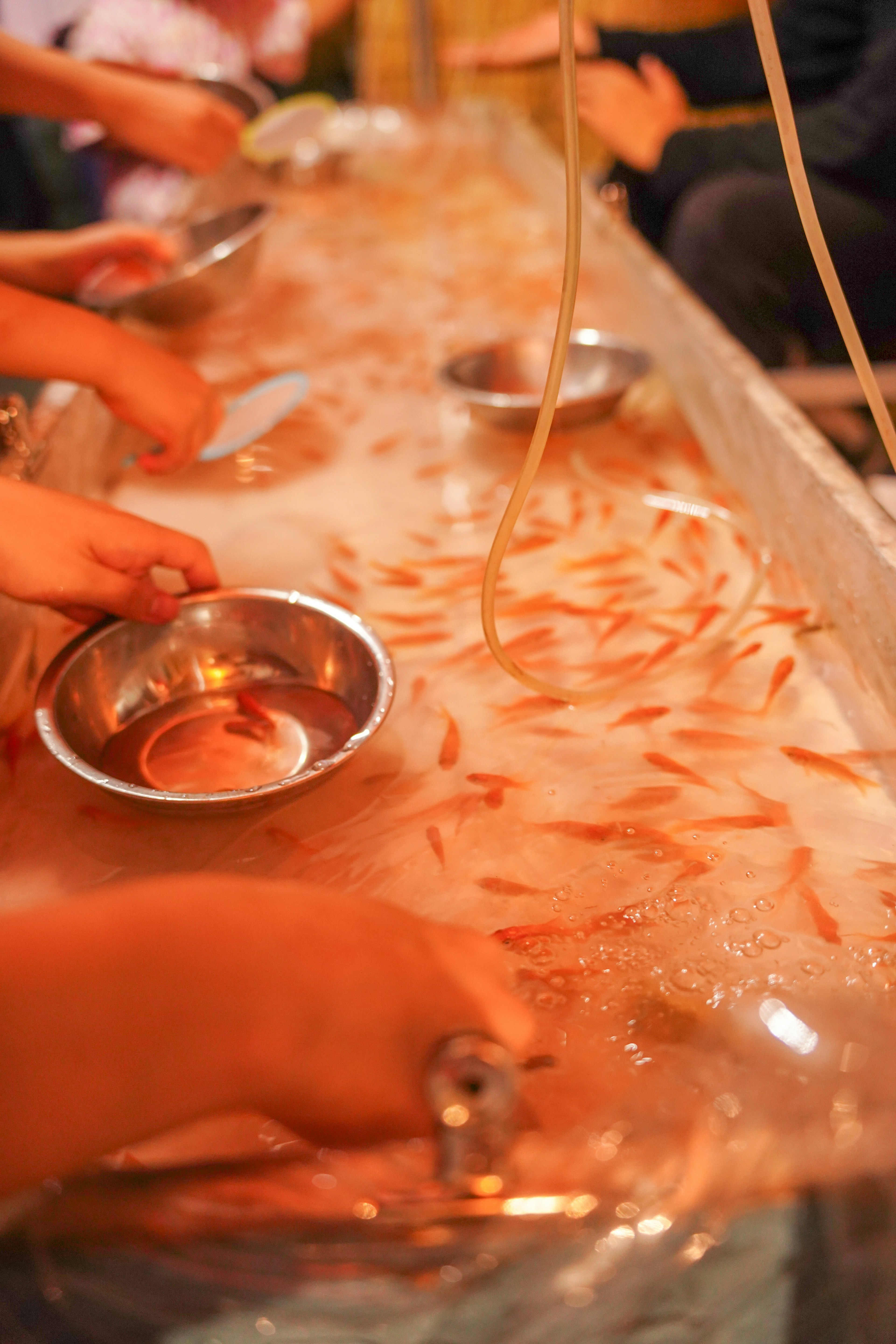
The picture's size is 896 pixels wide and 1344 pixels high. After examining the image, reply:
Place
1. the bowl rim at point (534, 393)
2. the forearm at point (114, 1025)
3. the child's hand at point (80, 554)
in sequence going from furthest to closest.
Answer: the bowl rim at point (534, 393) < the child's hand at point (80, 554) < the forearm at point (114, 1025)

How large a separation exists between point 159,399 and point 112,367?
0.07 meters

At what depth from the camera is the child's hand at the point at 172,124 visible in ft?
6.34

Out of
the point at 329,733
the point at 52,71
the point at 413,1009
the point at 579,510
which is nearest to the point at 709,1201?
the point at 413,1009

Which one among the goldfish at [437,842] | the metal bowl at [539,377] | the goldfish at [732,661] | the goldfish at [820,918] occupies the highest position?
the metal bowl at [539,377]

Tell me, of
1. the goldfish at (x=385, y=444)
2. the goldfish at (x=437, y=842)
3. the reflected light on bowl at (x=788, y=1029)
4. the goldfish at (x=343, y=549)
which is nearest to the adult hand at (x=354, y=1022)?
the reflected light on bowl at (x=788, y=1029)

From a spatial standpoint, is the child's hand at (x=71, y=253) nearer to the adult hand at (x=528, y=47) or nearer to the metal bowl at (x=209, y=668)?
the metal bowl at (x=209, y=668)

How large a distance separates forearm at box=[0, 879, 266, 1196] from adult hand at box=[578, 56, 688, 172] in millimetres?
2163

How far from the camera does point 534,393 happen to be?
1.57 metres

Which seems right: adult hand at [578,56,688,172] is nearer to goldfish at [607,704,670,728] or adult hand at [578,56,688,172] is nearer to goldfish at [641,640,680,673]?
goldfish at [641,640,680,673]

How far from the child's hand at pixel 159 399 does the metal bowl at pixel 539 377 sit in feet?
1.28

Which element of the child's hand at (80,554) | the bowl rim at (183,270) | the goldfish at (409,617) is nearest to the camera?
the child's hand at (80,554)

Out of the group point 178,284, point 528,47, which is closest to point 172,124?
point 178,284

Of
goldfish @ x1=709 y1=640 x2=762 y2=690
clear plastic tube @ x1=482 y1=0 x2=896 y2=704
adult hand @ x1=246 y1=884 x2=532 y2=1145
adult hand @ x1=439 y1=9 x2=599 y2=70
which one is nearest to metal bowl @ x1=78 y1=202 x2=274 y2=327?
clear plastic tube @ x1=482 y1=0 x2=896 y2=704

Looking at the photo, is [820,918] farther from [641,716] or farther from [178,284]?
[178,284]
